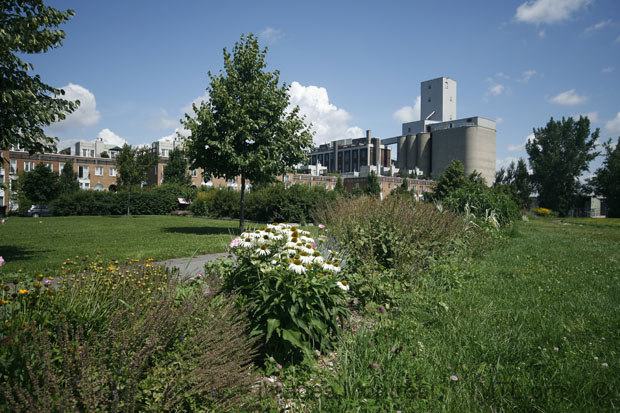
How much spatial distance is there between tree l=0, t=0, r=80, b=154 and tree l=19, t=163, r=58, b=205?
44189 mm

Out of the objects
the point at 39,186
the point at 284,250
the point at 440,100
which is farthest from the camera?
the point at 440,100

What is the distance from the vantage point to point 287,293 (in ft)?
10.1

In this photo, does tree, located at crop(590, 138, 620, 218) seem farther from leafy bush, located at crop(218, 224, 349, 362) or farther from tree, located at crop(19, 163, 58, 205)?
tree, located at crop(19, 163, 58, 205)

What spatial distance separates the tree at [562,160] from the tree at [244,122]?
6242 cm

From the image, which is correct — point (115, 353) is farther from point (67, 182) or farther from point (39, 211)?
point (67, 182)

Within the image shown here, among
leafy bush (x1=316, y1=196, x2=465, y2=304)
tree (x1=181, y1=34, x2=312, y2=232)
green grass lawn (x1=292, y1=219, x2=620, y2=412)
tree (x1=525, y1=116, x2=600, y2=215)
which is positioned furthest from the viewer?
tree (x1=525, y1=116, x2=600, y2=215)

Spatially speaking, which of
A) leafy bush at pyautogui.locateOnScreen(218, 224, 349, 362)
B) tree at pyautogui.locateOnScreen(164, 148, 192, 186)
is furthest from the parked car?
leafy bush at pyautogui.locateOnScreen(218, 224, 349, 362)

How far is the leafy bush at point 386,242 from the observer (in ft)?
15.6

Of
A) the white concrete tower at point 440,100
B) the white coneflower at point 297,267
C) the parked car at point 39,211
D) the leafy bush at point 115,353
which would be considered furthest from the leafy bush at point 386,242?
the white concrete tower at point 440,100

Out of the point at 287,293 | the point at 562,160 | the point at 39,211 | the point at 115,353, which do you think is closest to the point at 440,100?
the point at 562,160

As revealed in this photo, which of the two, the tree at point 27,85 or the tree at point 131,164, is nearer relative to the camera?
the tree at point 27,85

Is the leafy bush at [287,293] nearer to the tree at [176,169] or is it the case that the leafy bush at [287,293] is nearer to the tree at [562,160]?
the tree at [176,169]

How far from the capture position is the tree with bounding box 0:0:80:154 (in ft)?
23.6

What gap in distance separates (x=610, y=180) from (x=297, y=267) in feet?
217
